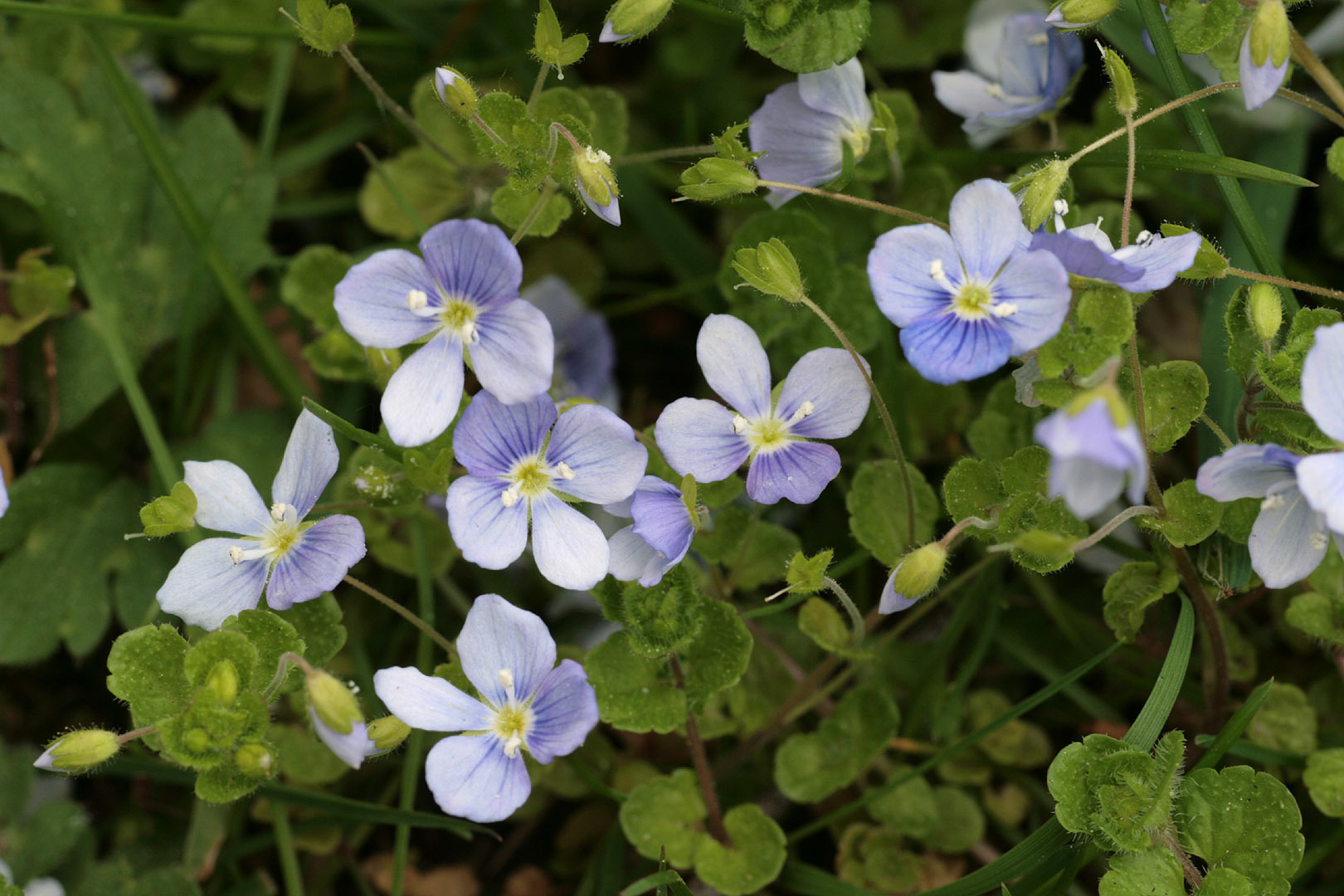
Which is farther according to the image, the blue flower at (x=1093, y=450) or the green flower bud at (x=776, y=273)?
the green flower bud at (x=776, y=273)

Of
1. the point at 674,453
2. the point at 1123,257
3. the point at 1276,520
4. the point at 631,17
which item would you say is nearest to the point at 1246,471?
the point at 1276,520

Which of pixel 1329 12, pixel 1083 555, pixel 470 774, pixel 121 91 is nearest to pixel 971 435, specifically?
pixel 1083 555

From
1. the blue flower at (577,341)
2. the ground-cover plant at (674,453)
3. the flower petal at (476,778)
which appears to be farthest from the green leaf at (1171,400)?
the blue flower at (577,341)

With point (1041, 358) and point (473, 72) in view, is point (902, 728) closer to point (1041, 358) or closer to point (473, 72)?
point (1041, 358)

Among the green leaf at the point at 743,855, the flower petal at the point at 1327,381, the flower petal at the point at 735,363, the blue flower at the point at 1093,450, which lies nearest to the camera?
the blue flower at the point at 1093,450

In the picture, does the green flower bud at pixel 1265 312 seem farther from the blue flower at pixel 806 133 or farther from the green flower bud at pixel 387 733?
the green flower bud at pixel 387 733

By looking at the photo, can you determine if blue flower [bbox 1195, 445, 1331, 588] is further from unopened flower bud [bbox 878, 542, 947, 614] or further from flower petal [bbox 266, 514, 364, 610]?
flower petal [bbox 266, 514, 364, 610]

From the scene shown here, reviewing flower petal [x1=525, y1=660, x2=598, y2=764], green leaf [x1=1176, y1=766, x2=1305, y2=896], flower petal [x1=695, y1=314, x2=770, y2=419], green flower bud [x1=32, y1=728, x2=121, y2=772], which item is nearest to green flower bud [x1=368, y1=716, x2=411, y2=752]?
flower petal [x1=525, y1=660, x2=598, y2=764]
